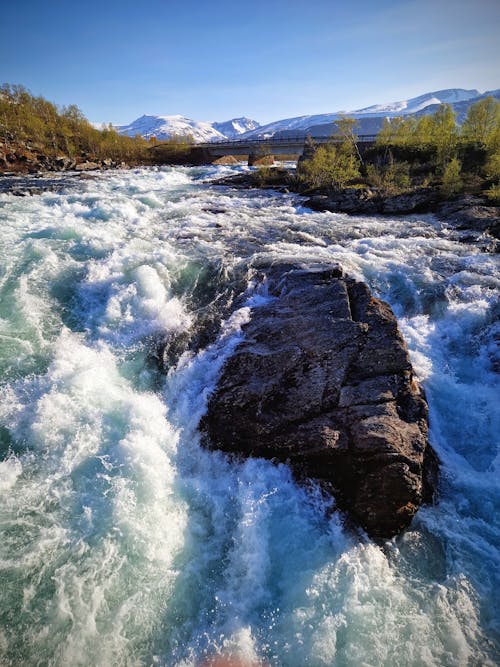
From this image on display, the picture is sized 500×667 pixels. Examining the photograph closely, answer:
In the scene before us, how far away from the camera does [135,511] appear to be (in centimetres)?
596

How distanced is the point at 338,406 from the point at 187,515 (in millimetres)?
3563

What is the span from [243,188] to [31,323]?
119ft

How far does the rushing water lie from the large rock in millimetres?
520

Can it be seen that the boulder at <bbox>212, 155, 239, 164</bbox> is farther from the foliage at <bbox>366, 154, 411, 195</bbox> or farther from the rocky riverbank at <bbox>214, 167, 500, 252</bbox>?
the rocky riverbank at <bbox>214, 167, 500, 252</bbox>

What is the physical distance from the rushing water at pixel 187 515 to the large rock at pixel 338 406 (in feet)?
1.71

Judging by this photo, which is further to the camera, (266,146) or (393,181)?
(266,146)

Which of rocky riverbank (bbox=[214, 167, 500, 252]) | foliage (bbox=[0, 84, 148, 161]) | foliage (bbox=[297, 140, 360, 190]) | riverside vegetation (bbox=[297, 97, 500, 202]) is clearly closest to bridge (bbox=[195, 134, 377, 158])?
foliage (bbox=[0, 84, 148, 161])

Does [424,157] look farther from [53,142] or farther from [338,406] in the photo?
[53,142]

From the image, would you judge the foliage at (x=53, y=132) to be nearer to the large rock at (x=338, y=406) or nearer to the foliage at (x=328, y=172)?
the foliage at (x=328, y=172)

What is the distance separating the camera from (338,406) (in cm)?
680

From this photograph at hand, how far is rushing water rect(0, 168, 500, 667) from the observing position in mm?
4746

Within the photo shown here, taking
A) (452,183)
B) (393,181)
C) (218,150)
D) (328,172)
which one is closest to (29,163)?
(328,172)

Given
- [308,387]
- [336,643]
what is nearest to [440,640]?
[336,643]

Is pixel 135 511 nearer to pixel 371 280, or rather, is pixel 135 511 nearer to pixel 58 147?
pixel 371 280
